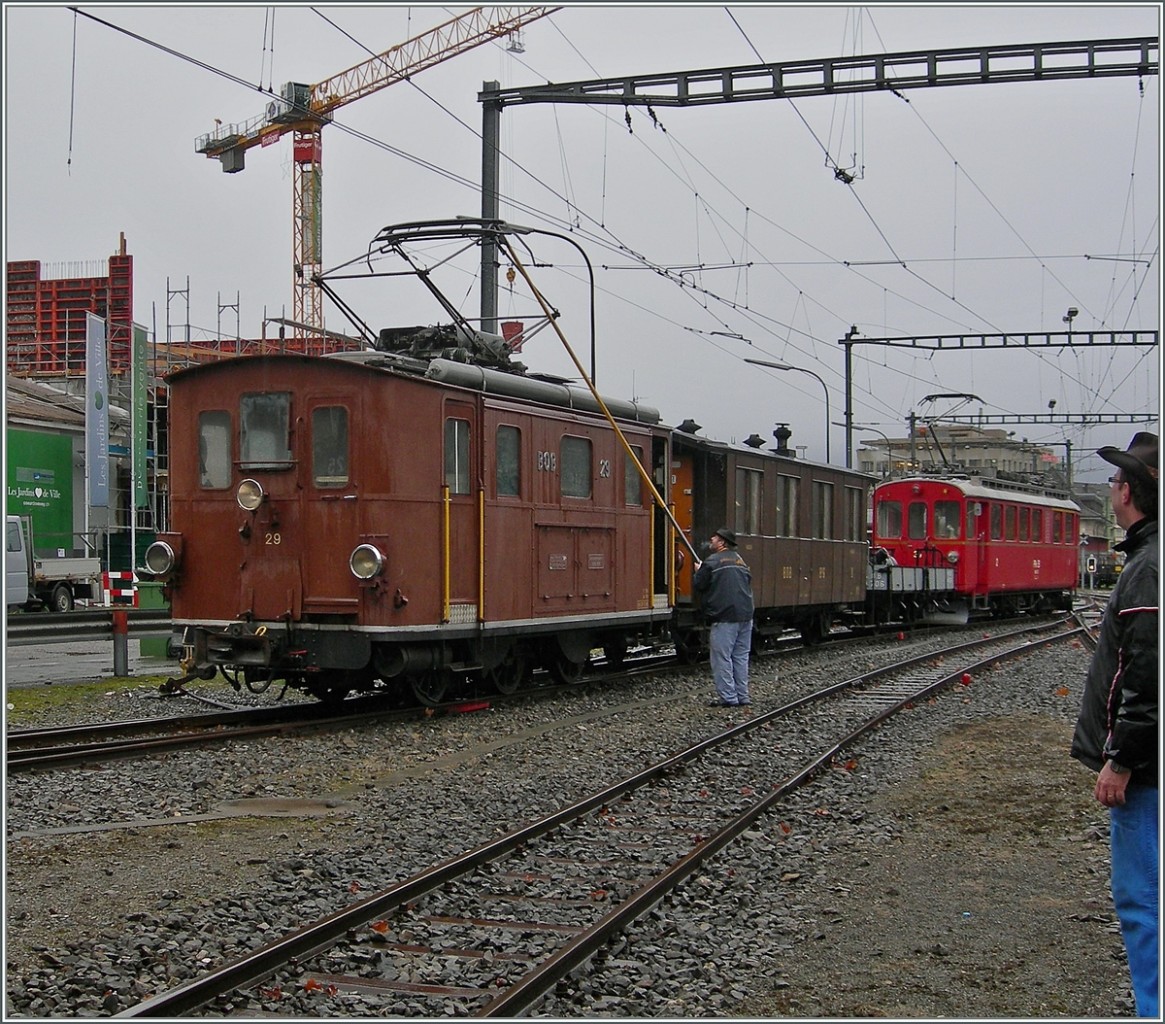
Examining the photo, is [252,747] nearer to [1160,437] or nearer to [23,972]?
[23,972]

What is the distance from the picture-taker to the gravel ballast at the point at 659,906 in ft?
17.5

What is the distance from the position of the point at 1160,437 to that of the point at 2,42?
588 cm

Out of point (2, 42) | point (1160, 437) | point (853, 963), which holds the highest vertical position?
point (2, 42)

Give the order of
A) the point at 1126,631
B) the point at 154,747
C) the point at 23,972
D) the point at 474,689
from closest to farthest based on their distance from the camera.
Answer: the point at 1126,631 → the point at 23,972 → the point at 154,747 → the point at 474,689

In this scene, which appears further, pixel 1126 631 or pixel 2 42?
pixel 2 42

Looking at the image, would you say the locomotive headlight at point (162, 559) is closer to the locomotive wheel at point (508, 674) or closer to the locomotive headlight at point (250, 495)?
the locomotive headlight at point (250, 495)

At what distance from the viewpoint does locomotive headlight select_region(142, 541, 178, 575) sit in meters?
12.5

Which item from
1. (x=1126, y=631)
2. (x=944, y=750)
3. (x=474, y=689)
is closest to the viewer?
(x=1126, y=631)

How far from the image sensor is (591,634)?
1577cm

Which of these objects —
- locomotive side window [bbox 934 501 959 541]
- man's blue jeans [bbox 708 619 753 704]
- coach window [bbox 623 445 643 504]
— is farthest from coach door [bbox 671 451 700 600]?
locomotive side window [bbox 934 501 959 541]

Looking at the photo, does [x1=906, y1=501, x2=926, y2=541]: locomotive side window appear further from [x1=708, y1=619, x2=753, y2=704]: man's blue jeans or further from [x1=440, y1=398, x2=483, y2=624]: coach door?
[x1=440, y1=398, x2=483, y2=624]: coach door

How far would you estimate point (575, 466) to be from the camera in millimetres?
14703

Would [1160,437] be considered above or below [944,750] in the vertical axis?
above

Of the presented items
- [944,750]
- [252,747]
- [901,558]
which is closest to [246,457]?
[252,747]
